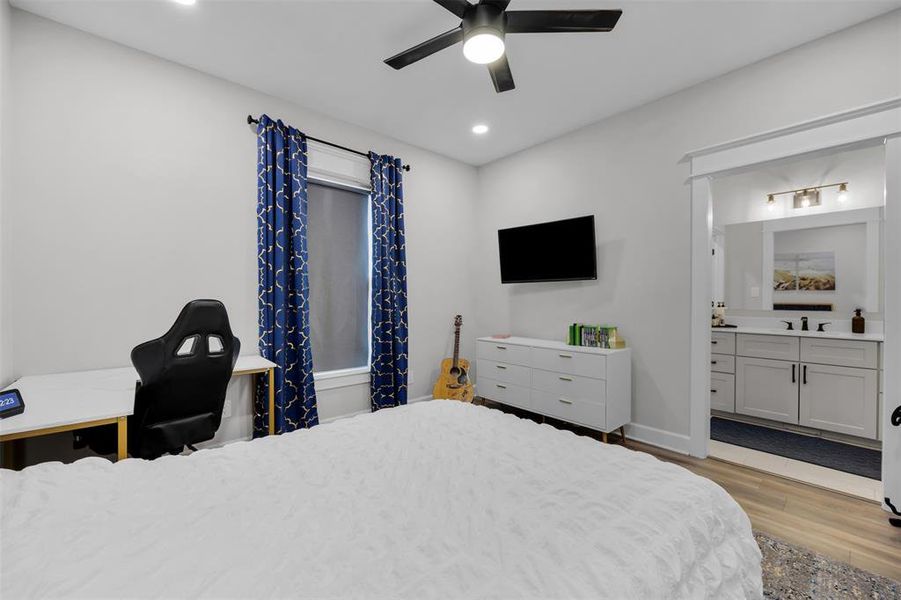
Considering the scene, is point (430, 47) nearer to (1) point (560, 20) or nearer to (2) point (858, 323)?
(1) point (560, 20)

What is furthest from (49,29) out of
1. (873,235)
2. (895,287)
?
(873,235)

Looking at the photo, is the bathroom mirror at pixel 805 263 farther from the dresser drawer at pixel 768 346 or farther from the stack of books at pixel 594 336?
the stack of books at pixel 594 336

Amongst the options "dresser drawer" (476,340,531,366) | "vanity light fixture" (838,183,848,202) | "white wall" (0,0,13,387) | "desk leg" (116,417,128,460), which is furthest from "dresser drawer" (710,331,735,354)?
"white wall" (0,0,13,387)

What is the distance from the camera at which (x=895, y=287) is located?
2170 millimetres

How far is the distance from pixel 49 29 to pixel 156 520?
2.97 m

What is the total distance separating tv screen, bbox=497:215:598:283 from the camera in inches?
141

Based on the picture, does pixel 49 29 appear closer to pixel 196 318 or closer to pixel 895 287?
pixel 196 318

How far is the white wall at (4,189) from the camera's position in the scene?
6.61 ft

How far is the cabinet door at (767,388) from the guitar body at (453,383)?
104 inches

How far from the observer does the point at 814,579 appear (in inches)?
65.9

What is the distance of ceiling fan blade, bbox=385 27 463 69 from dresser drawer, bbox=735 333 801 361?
3.70 m

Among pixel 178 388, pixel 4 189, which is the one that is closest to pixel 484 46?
pixel 178 388

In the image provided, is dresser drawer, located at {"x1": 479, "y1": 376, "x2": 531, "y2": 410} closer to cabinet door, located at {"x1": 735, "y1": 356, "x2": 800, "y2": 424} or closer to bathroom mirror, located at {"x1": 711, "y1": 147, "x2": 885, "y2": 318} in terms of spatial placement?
cabinet door, located at {"x1": 735, "y1": 356, "x2": 800, "y2": 424}

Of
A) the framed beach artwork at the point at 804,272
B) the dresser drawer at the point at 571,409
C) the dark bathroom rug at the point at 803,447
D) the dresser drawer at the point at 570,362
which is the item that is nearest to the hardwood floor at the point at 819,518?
the dark bathroom rug at the point at 803,447
